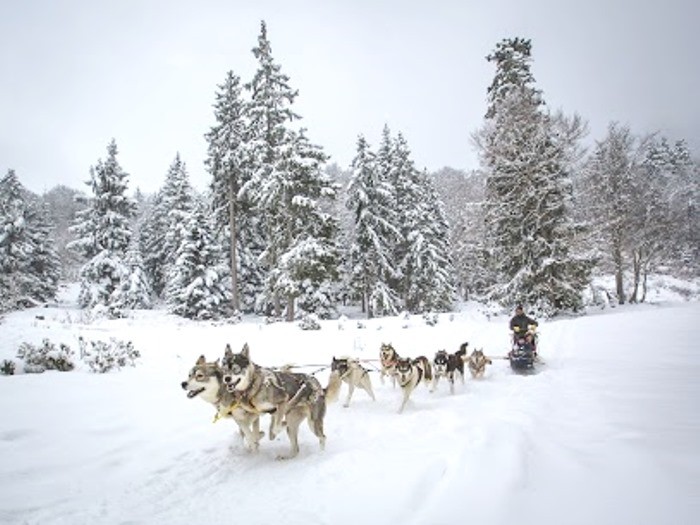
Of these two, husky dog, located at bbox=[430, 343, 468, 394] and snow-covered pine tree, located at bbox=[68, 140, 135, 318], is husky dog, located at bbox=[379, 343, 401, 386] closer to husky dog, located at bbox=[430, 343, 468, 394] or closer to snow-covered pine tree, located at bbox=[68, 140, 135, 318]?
husky dog, located at bbox=[430, 343, 468, 394]

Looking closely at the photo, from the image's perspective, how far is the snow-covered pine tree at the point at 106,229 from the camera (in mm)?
33375

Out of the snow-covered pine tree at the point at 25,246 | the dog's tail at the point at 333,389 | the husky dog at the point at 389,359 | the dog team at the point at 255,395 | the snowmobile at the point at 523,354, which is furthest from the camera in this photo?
the snow-covered pine tree at the point at 25,246

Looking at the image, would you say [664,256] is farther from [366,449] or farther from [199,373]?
[199,373]

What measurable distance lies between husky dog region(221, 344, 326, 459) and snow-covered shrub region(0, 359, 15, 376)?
619 centimetres

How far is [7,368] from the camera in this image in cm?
860

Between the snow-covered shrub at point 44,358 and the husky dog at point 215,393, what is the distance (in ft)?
19.8

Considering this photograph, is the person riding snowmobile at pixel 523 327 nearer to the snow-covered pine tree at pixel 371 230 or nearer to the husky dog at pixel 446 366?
the husky dog at pixel 446 366

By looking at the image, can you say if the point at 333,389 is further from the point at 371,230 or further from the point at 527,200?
the point at 371,230

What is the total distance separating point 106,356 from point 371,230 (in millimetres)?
24562

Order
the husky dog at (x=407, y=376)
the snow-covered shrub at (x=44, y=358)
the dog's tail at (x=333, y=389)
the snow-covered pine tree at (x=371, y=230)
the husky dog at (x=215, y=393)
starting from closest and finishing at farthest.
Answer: the husky dog at (x=215, y=393), the dog's tail at (x=333, y=389), the husky dog at (x=407, y=376), the snow-covered shrub at (x=44, y=358), the snow-covered pine tree at (x=371, y=230)

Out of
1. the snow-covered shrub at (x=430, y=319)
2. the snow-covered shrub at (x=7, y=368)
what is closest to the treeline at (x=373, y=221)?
the snow-covered shrub at (x=430, y=319)

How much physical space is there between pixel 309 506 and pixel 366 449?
68.2 inches

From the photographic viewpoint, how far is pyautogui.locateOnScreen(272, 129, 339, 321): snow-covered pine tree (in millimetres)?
26031

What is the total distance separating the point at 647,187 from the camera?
29.9 m
